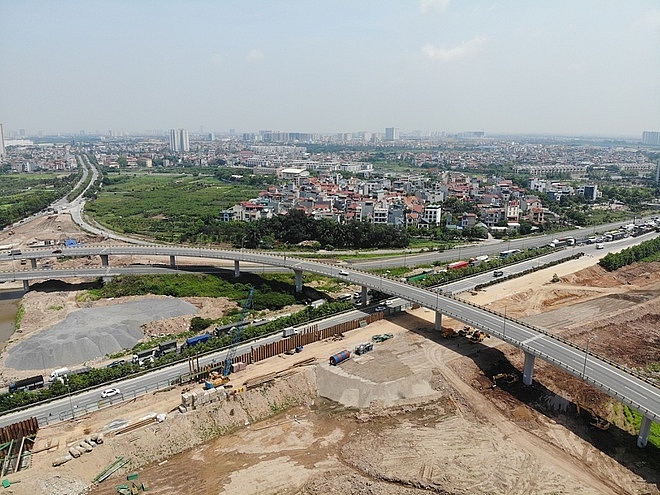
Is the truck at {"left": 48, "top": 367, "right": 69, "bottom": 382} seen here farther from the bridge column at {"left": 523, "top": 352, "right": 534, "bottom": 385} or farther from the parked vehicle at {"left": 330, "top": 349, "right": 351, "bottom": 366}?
the bridge column at {"left": 523, "top": 352, "right": 534, "bottom": 385}

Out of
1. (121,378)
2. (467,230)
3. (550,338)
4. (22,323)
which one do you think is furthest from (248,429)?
(467,230)

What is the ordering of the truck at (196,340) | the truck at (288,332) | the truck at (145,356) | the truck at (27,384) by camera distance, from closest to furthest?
the truck at (27,384), the truck at (145,356), the truck at (196,340), the truck at (288,332)

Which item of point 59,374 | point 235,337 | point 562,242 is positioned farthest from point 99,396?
point 562,242

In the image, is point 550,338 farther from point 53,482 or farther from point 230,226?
point 230,226

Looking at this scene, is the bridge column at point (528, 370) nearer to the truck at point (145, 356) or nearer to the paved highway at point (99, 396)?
the paved highway at point (99, 396)

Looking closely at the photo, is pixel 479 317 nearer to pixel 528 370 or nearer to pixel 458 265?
pixel 528 370

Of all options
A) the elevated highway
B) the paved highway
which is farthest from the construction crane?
the elevated highway

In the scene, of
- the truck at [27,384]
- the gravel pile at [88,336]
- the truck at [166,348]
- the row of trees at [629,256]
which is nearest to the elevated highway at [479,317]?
the gravel pile at [88,336]

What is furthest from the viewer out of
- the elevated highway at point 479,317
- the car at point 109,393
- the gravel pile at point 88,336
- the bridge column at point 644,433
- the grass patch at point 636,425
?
the gravel pile at point 88,336
